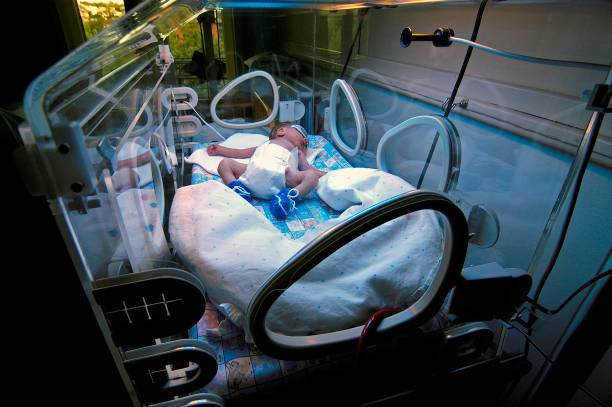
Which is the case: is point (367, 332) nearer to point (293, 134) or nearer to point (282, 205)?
point (282, 205)

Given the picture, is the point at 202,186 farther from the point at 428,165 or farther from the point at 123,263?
the point at 428,165

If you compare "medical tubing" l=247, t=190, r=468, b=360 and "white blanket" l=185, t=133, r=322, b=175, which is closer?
"medical tubing" l=247, t=190, r=468, b=360

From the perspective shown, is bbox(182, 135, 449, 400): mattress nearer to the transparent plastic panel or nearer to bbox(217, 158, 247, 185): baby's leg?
the transparent plastic panel

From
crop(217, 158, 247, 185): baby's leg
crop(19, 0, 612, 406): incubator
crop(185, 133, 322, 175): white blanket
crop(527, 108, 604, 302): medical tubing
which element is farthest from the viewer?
crop(185, 133, 322, 175): white blanket

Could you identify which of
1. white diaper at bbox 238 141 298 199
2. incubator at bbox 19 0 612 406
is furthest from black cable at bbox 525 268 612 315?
white diaper at bbox 238 141 298 199

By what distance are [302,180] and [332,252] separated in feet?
4.22

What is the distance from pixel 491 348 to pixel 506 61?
0.97 metres

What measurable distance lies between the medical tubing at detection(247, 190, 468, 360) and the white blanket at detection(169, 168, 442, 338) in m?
0.07

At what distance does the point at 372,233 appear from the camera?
1.02 metres

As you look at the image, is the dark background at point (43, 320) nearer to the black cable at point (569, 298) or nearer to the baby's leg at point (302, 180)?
the black cable at point (569, 298)

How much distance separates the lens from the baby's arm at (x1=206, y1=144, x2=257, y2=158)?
87.6 inches

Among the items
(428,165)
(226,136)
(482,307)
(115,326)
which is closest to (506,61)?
(428,165)

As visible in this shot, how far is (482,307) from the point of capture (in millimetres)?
885

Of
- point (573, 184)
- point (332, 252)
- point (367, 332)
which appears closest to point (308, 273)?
point (367, 332)
